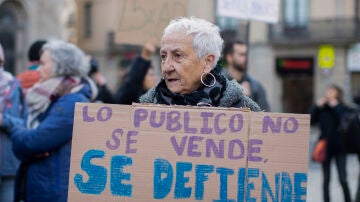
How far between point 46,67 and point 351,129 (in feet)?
15.4

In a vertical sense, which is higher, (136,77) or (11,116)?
(136,77)

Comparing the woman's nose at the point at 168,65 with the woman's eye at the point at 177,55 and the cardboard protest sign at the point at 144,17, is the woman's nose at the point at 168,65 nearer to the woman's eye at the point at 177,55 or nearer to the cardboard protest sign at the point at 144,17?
the woman's eye at the point at 177,55

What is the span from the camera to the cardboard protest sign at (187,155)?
92.8 inches

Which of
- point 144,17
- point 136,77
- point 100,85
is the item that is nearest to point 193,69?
point 136,77

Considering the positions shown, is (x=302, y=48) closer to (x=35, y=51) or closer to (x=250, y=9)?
(x=250, y=9)

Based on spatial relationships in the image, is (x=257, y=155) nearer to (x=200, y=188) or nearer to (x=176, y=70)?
(x=200, y=188)

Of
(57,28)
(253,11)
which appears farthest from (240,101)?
(57,28)

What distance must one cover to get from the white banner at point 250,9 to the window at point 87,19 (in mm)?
32427

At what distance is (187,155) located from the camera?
2412 mm

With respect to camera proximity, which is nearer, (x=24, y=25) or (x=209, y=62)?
(x=209, y=62)

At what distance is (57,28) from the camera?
1820cm

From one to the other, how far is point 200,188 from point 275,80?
1140 inches

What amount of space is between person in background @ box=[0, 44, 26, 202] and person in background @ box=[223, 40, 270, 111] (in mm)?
1977

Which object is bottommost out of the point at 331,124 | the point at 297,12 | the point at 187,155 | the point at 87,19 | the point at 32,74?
the point at 187,155
